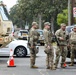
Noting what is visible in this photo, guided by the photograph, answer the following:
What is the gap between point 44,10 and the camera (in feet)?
185

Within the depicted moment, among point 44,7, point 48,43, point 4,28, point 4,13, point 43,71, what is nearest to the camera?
point 43,71

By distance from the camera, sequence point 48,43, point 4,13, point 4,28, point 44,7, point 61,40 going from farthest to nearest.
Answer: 1. point 44,7
2. point 4,13
3. point 4,28
4. point 61,40
5. point 48,43

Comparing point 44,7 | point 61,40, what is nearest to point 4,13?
point 61,40

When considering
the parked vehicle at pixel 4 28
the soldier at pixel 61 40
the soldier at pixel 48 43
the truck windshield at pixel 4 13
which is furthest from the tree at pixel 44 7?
the soldier at pixel 48 43

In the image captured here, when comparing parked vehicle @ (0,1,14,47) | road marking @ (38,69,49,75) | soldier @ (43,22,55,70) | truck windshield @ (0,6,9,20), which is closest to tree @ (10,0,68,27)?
truck windshield @ (0,6,9,20)

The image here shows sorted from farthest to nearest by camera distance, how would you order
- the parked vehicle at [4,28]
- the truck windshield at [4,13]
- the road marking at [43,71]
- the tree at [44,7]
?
the tree at [44,7] < the truck windshield at [4,13] < the parked vehicle at [4,28] < the road marking at [43,71]

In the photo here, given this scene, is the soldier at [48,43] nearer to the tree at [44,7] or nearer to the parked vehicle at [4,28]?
the parked vehicle at [4,28]

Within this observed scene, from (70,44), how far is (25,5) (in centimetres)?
4493

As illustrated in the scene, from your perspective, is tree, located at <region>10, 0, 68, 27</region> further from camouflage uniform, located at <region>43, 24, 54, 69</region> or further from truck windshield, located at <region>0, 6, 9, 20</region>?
camouflage uniform, located at <region>43, 24, 54, 69</region>

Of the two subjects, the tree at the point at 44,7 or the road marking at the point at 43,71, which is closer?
the road marking at the point at 43,71

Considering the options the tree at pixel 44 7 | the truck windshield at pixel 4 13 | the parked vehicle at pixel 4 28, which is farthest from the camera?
the tree at pixel 44 7

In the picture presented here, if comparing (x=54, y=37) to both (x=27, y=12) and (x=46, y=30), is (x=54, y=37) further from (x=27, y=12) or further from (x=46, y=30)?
(x=27, y=12)

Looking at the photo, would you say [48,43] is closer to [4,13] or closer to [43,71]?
[43,71]

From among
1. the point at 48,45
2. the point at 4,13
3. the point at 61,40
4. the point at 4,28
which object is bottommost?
the point at 48,45
